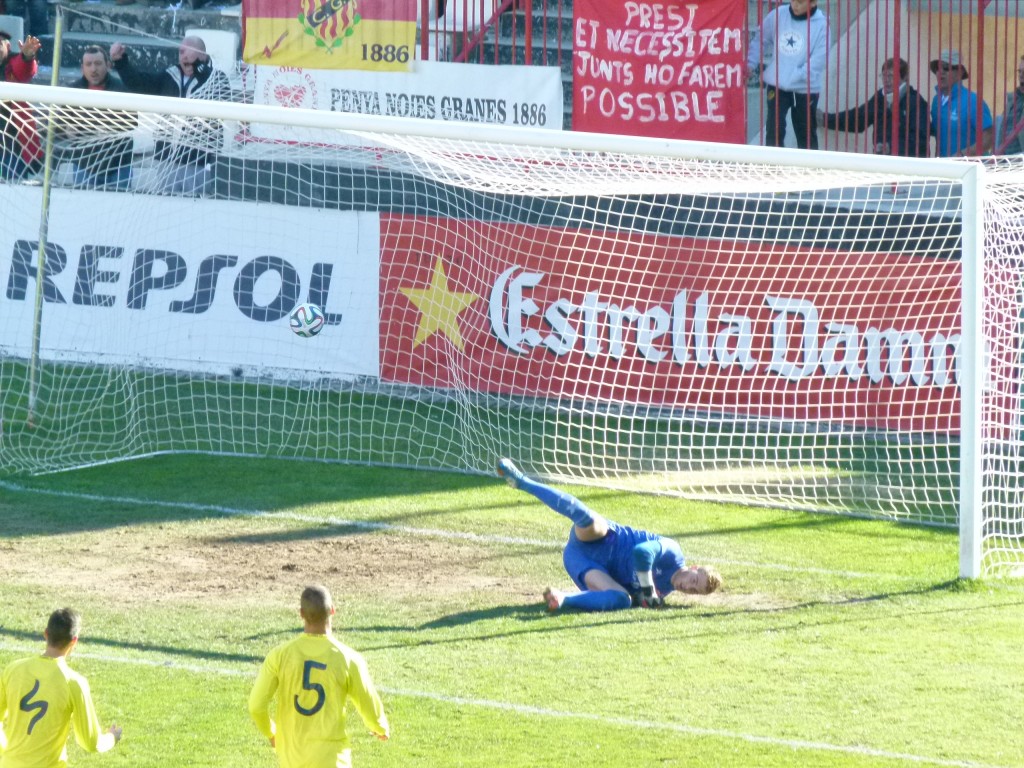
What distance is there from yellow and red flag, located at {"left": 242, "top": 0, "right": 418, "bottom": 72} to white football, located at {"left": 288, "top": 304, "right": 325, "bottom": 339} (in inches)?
116

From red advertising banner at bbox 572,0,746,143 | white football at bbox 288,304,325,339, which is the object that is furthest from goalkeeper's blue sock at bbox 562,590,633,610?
red advertising banner at bbox 572,0,746,143

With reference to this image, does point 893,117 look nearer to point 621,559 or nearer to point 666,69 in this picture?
point 666,69

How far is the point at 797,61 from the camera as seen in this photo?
601 inches

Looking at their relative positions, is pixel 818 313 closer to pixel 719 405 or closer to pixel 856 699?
pixel 719 405

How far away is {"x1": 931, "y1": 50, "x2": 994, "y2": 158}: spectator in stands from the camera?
14.5 meters

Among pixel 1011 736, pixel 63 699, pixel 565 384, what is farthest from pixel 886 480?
pixel 63 699

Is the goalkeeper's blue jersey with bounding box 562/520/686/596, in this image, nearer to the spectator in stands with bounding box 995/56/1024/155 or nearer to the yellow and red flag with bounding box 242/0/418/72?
the spectator in stands with bounding box 995/56/1024/155

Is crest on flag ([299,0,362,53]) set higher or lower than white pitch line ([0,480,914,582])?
higher

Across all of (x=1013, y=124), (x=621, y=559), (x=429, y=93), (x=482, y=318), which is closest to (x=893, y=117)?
(x=1013, y=124)

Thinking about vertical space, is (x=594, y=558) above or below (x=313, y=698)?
above

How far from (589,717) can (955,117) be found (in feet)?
31.3

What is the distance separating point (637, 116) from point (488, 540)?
5.71m

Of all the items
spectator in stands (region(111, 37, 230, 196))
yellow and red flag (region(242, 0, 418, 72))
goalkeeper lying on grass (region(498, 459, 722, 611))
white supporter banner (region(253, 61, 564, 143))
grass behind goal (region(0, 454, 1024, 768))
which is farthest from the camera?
yellow and red flag (region(242, 0, 418, 72))

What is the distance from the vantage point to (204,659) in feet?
26.3
